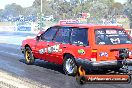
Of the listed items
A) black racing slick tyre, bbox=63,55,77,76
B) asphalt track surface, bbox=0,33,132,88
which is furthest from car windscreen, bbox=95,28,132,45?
→ asphalt track surface, bbox=0,33,132,88

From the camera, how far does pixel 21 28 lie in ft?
159

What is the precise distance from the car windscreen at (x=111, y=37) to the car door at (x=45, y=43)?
1.95m

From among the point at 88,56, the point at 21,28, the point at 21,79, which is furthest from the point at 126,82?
the point at 21,28

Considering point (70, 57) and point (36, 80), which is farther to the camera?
point (70, 57)

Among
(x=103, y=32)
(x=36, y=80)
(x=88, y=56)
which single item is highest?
(x=103, y=32)

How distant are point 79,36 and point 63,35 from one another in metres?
0.85

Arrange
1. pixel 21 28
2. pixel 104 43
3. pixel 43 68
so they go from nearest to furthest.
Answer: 1. pixel 104 43
2. pixel 43 68
3. pixel 21 28

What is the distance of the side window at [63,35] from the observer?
10.5m

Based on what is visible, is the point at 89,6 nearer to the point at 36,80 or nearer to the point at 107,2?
the point at 107,2

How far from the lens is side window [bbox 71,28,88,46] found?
978 cm

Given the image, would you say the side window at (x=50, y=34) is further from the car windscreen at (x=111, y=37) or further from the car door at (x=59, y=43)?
the car windscreen at (x=111, y=37)

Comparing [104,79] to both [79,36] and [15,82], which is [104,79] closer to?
[79,36]

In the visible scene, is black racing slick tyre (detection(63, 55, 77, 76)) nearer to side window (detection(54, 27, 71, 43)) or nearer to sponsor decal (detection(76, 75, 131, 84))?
side window (detection(54, 27, 71, 43))

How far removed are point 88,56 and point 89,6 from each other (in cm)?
6290
